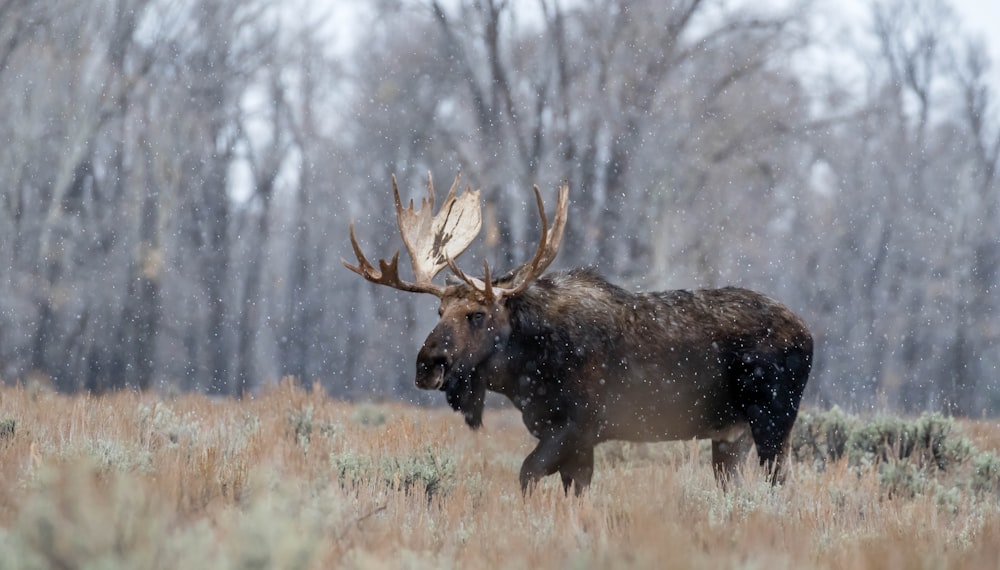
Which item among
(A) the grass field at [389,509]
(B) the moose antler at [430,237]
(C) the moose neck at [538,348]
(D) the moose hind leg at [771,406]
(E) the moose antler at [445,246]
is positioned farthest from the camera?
(B) the moose antler at [430,237]

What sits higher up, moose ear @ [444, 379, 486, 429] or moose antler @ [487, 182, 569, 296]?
moose antler @ [487, 182, 569, 296]

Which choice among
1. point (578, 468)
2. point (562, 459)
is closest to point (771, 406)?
point (578, 468)

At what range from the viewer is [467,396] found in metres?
7.23

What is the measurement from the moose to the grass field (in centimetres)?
42

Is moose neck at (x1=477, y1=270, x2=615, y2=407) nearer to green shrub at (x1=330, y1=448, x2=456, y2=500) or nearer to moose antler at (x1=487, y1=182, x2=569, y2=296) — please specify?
moose antler at (x1=487, y1=182, x2=569, y2=296)

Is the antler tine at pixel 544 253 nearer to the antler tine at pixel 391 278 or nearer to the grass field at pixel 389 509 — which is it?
the antler tine at pixel 391 278

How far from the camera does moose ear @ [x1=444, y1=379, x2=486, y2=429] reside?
23.5 feet

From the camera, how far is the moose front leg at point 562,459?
6750mm

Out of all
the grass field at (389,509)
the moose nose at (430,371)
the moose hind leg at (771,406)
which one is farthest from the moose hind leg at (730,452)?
the moose nose at (430,371)

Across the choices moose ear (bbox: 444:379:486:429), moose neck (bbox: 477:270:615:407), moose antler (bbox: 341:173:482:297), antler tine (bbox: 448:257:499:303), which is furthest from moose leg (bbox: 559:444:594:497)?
moose antler (bbox: 341:173:482:297)

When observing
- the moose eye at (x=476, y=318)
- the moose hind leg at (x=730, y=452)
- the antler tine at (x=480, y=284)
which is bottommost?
the moose hind leg at (x=730, y=452)

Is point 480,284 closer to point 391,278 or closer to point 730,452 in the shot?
point 391,278

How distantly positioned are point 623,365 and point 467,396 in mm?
1049

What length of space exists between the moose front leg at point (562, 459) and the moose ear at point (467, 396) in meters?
0.50
